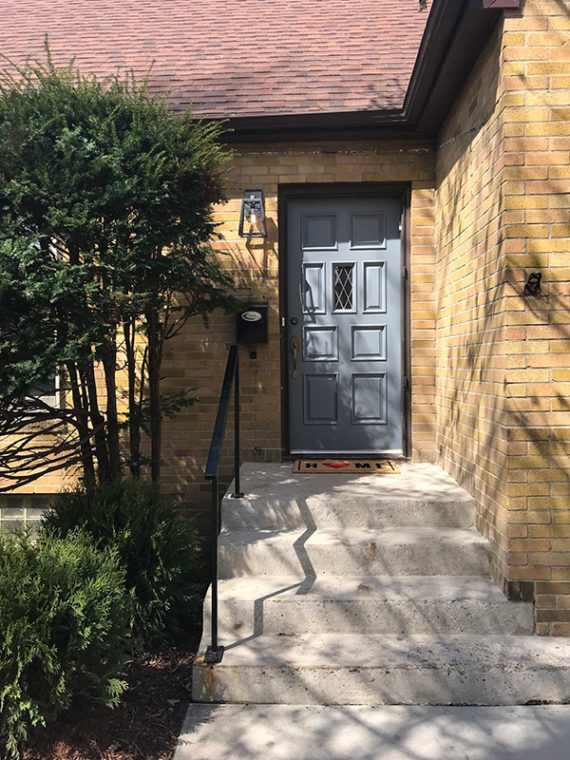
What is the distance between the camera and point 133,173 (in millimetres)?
3500

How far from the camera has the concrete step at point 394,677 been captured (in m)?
2.82

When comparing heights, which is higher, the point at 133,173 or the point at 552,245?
the point at 133,173

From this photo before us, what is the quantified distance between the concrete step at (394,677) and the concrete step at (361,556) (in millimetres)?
539

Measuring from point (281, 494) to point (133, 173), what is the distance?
2.17 metres

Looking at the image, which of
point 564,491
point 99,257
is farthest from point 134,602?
point 564,491

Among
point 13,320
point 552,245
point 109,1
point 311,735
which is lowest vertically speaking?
point 311,735

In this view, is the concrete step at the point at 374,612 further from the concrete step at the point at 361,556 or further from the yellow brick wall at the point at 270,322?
the yellow brick wall at the point at 270,322

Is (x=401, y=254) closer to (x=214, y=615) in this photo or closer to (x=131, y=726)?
(x=214, y=615)

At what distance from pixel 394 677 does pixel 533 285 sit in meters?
2.04

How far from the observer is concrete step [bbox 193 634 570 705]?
2816mm

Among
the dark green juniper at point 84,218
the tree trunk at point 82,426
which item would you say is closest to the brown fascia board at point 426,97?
the dark green juniper at point 84,218

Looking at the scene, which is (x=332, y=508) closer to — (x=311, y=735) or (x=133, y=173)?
(x=311, y=735)

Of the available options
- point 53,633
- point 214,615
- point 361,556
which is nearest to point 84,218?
point 53,633

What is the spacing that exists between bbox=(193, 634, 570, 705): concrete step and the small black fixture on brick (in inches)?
69.6
